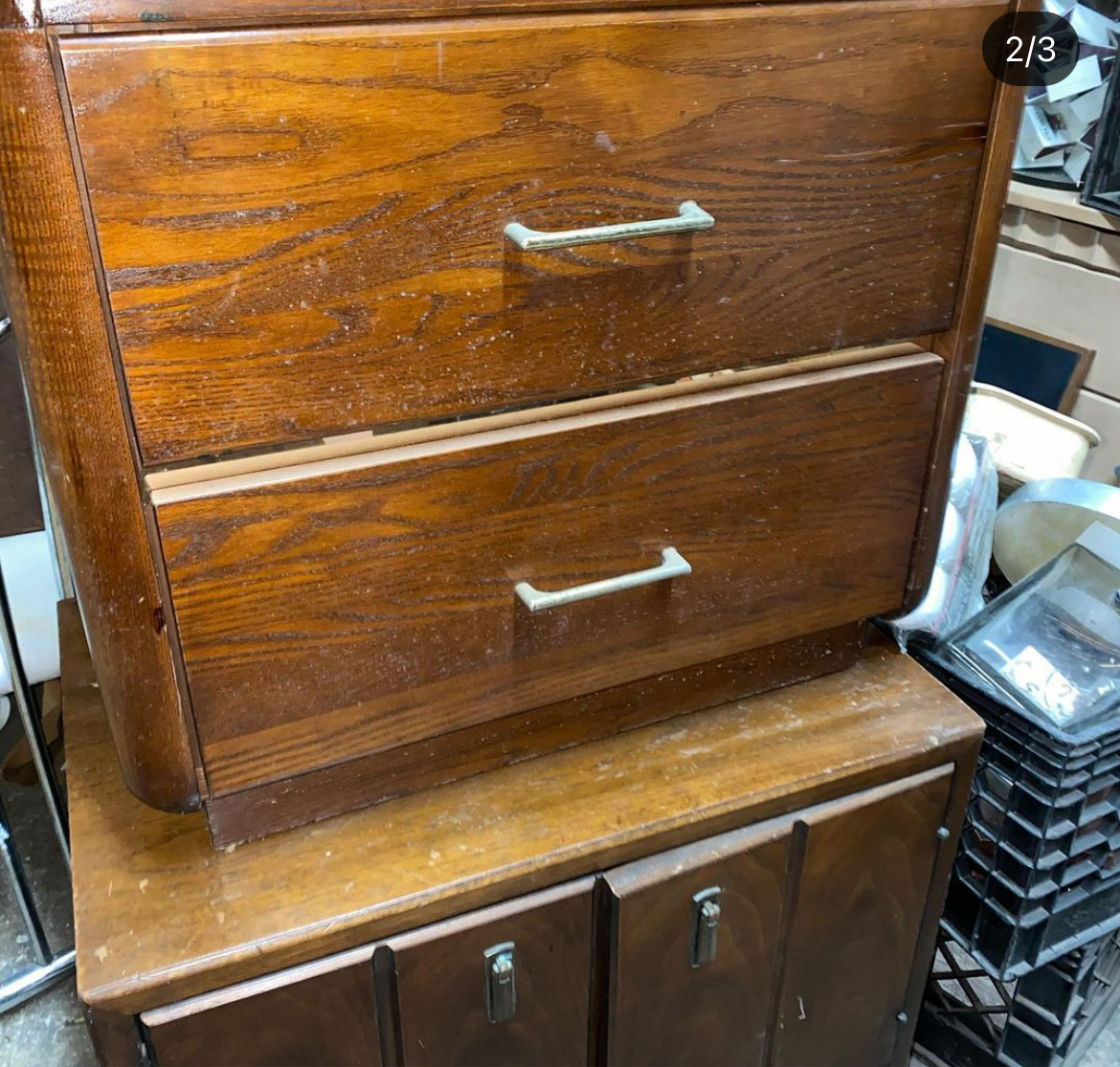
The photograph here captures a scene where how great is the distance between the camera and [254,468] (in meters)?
0.60

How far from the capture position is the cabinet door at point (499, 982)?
700 millimetres

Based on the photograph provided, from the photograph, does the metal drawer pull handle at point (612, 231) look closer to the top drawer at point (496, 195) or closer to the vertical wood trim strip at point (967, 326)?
the top drawer at point (496, 195)

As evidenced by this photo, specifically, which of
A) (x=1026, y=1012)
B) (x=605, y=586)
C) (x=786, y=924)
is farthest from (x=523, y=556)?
(x=1026, y=1012)

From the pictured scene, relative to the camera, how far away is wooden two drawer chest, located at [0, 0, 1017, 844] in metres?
0.51

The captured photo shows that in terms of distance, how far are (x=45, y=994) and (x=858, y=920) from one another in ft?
2.75

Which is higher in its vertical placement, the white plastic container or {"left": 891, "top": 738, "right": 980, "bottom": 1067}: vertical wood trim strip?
the white plastic container

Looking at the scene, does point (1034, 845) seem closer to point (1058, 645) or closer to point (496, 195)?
point (1058, 645)

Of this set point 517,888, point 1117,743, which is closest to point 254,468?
point 517,888

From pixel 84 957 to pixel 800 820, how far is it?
48cm

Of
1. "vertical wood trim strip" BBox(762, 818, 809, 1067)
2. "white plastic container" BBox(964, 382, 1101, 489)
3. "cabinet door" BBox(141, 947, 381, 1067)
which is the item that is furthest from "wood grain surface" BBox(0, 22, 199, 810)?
"white plastic container" BBox(964, 382, 1101, 489)

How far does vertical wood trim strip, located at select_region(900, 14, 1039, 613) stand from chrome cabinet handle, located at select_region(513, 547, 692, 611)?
0.73ft

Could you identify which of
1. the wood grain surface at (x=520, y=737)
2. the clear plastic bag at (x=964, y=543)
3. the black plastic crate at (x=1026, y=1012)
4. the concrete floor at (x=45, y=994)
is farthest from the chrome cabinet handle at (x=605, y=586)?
the concrete floor at (x=45, y=994)

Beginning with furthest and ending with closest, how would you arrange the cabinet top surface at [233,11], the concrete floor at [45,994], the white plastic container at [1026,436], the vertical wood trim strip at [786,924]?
the white plastic container at [1026,436], the concrete floor at [45,994], the vertical wood trim strip at [786,924], the cabinet top surface at [233,11]

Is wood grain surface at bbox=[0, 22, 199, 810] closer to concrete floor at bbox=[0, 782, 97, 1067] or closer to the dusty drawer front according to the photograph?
the dusty drawer front
